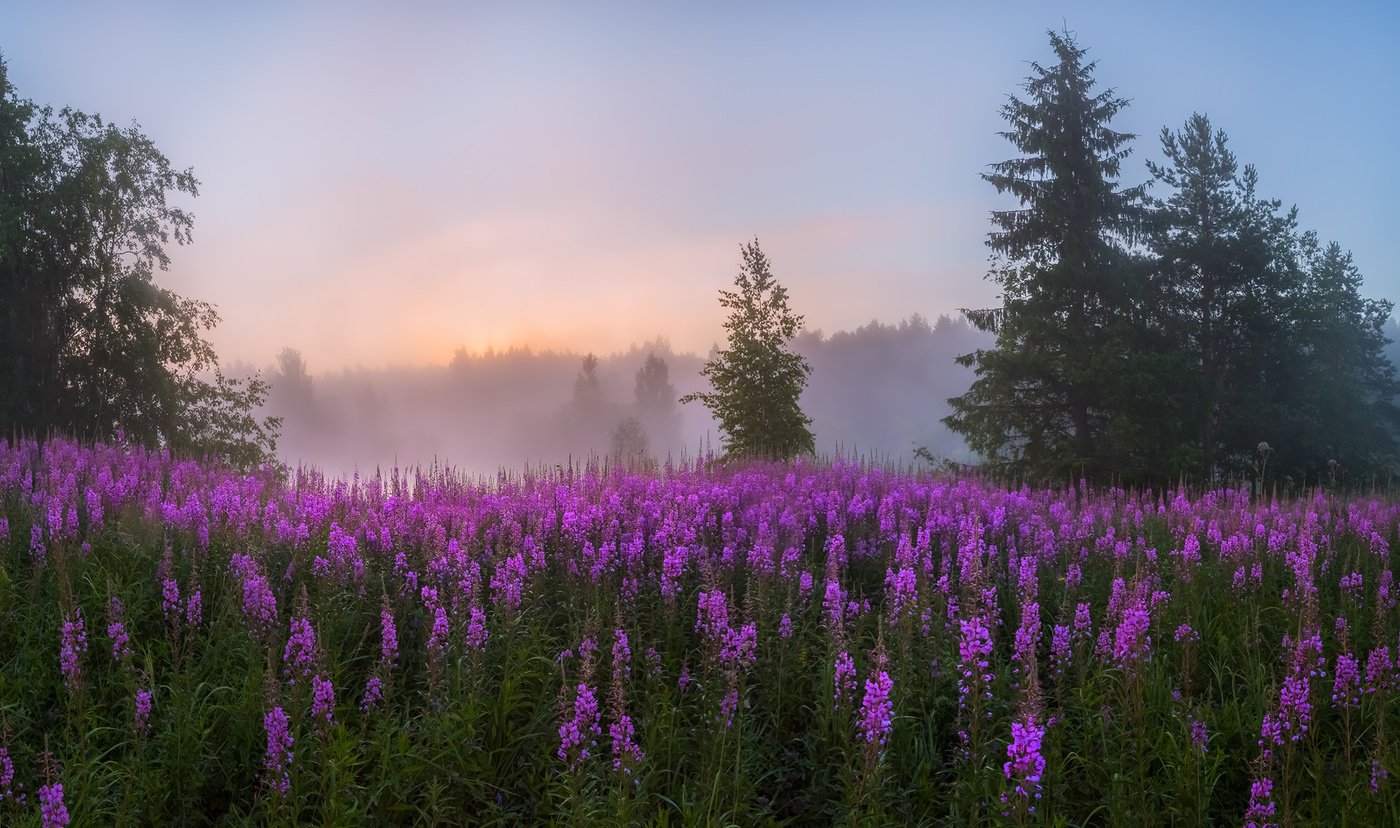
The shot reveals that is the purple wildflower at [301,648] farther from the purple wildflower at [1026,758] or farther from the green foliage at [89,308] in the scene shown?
the green foliage at [89,308]

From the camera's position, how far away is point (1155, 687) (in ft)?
17.6

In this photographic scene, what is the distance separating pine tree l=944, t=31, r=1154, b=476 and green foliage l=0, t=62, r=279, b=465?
2234 centimetres

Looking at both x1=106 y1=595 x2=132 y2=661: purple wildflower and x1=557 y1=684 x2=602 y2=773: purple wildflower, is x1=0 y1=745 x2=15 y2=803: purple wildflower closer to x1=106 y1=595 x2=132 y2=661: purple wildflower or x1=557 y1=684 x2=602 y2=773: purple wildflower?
x1=106 y1=595 x2=132 y2=661: purple wildflower

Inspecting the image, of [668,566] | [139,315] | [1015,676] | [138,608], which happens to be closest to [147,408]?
[139,315]

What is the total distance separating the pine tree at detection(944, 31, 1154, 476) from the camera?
2362 cm

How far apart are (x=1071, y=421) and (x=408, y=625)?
21726mm

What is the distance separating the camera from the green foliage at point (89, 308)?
2592 centimetres

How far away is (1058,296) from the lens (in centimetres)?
2409

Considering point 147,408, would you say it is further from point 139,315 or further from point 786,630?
point 786,630

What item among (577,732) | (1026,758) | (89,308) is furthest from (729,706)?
(89,308)

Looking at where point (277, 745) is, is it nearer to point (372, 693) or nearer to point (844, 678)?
point (372, 693)

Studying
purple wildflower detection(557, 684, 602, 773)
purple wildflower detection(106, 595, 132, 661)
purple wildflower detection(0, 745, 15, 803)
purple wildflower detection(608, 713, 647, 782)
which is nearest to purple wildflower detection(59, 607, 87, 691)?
purple wildflower detection(106, 595, 132, 661)

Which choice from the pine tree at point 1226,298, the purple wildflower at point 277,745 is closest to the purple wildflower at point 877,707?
the purple wildflower at point 277,745

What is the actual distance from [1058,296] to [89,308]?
96.5 feet
